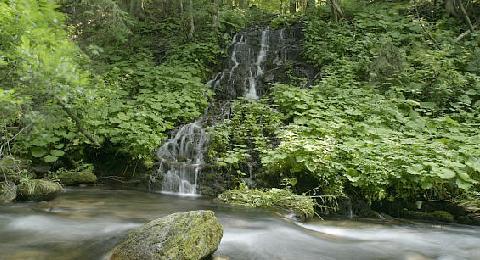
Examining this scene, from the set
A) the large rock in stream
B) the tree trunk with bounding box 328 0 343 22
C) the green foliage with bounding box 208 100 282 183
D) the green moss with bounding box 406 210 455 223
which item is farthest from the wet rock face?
the large rock in stream

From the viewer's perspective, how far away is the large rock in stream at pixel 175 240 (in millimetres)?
3578

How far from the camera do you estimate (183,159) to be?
9.02 metres

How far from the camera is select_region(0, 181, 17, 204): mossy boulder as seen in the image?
248 inches

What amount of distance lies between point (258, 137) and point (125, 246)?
5.25 meters

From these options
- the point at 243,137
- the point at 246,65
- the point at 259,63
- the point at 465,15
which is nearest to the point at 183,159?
the point at 243,137

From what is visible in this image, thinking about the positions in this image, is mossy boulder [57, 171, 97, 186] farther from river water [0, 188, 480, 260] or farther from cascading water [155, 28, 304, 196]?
cascading water [155, 28, 304, 196]

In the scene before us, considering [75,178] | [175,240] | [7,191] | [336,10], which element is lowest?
[175,240]

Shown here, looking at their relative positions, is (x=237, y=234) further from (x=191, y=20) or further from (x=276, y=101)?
(x=191, y=20)

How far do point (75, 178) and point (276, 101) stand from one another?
4947mm

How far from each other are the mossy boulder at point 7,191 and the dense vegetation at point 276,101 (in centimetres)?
21

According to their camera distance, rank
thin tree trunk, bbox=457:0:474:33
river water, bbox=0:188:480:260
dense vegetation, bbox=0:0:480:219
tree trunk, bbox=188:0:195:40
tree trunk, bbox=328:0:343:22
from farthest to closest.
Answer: tree trunk, bbox=328:0:343:22 → tree trunk, bbox=188:0:195:40 → thin tree trunk, bbox=457:0:474:33 → dense vegetation, bbox=0:0:480:219 → river water, bbox=0:188:480:260

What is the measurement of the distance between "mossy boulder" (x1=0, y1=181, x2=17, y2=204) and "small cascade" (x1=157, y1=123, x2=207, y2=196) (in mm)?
2663

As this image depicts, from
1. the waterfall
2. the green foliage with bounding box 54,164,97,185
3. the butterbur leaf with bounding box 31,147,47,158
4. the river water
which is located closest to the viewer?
the river water

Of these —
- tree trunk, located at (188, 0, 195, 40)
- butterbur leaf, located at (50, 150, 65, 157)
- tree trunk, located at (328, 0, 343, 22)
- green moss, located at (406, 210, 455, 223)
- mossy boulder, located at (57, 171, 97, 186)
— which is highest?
tree trunk, located at (328, 0, 343, 22)
